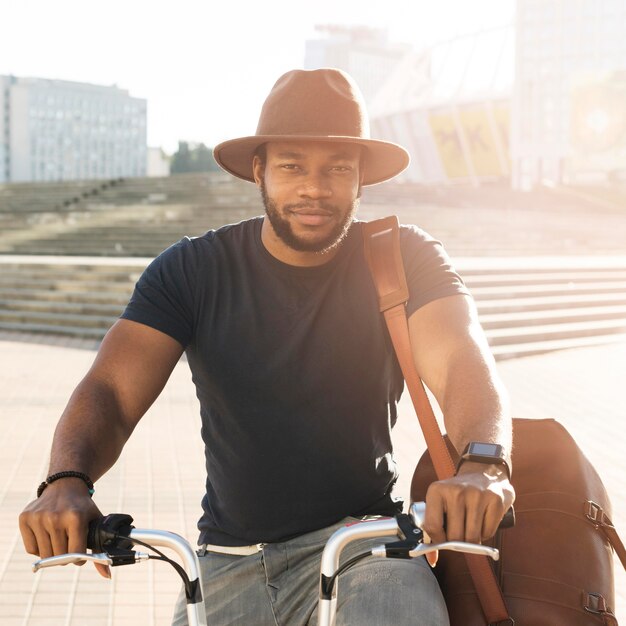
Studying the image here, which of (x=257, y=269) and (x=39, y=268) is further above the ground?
(x=257, y=269)

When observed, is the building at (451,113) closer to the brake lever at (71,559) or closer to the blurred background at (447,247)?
the blurred background at (447,247)

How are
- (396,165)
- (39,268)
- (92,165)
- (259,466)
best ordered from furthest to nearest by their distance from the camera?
(92,165) → (39,268) → (396,165) → (259,466)

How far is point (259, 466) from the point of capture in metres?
1.97

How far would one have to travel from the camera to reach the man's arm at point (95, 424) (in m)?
1.47

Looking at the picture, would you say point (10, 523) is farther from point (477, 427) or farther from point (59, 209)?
point (59, 209)

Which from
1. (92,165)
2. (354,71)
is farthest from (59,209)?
(354,71)

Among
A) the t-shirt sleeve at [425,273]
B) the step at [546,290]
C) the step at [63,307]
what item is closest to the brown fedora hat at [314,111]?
→ the t-shirt sleeve at [425,273]

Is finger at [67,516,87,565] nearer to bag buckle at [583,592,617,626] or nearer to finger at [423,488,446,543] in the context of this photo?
finger at [423,488,446,543]

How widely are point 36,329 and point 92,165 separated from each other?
117554 millimetres

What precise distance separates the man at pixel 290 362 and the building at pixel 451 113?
207 ft

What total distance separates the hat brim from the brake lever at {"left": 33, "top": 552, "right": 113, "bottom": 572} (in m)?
1.00

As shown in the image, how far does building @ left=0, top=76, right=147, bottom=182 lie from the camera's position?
4171 inches

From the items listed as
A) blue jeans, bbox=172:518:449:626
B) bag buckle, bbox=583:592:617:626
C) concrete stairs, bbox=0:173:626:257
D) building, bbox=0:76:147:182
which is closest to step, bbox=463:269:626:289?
concrete stairs, bbox=0:173:626:257

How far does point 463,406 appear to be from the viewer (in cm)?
181
